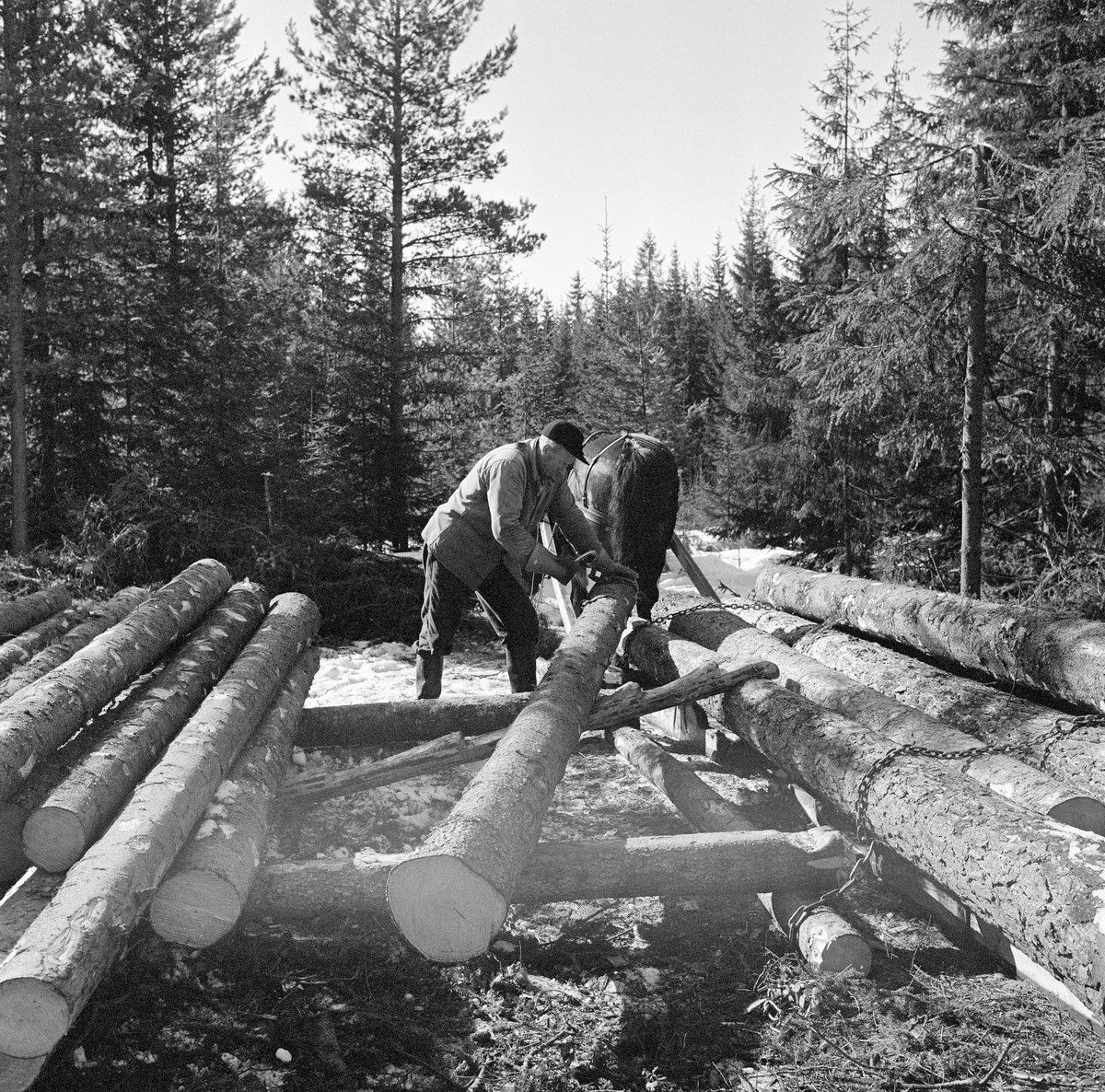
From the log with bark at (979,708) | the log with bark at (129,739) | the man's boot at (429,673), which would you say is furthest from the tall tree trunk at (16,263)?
the log with bark at (979,708)

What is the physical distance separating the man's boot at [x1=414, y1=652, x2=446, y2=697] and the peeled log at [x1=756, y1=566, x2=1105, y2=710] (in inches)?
123

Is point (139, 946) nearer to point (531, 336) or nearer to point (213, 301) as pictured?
point (213, 301)

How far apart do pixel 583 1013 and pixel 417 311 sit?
50.7ft

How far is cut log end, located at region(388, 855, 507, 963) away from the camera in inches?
115

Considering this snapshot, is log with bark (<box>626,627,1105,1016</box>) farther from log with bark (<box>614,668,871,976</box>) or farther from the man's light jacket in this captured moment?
the man's light jacket

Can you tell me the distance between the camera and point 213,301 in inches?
607

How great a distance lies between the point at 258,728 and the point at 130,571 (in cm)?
677

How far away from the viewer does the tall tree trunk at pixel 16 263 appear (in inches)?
535

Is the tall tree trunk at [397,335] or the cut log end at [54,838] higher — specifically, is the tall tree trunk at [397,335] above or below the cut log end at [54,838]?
above

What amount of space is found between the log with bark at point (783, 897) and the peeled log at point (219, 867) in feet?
6.48

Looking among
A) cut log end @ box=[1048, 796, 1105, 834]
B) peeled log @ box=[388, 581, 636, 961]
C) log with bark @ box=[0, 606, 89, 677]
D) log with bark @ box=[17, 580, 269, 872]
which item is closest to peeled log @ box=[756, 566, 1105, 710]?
cut log end @ box=[1048, 796, 1105, 834]

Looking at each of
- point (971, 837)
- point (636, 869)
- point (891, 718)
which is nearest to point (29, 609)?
point (636, 869)

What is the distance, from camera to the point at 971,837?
310 centimetres

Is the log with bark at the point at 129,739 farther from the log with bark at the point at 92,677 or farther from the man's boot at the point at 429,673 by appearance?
the man's boot at the point at 429,673
